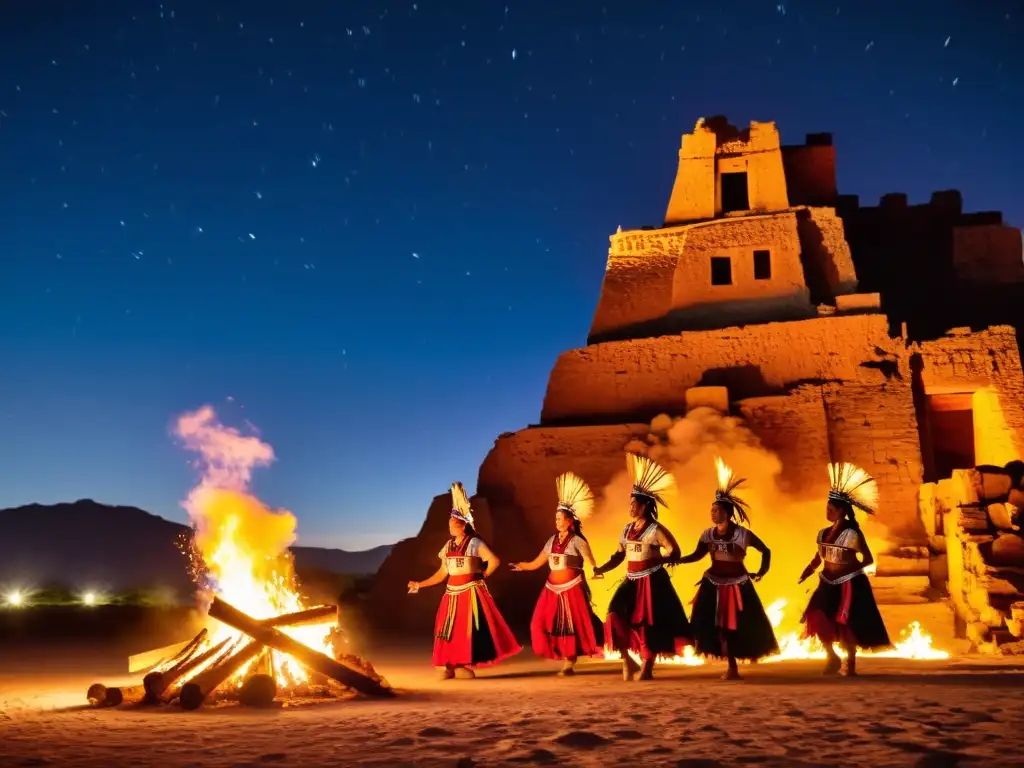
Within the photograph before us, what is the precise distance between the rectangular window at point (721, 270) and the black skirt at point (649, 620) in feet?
43.8

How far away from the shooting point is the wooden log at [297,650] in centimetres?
773

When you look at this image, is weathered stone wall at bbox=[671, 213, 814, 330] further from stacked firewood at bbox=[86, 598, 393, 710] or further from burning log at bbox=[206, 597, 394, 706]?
burning log at bbox=[206, 597, 394, 706]

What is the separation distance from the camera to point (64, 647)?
15234mm

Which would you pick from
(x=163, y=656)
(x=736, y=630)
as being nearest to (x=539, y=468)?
(x=736, y=630)

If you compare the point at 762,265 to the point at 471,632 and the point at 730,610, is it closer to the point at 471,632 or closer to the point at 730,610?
the point at 730,610

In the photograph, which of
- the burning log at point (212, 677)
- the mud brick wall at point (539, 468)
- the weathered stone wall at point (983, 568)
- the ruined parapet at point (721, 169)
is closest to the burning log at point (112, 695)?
the burning log at point (212, 677)

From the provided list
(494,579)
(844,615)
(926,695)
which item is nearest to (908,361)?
(494,579)

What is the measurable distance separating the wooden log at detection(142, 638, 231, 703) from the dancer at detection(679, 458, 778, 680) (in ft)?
14.0

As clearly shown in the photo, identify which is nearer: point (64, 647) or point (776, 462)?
point (64, 647)

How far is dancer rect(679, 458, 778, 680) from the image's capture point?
841 cm

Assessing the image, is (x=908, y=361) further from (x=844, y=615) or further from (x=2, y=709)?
(x=2, y=709)

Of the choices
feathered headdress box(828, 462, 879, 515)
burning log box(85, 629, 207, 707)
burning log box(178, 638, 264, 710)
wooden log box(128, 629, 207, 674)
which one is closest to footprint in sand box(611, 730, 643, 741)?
burning log box(178, 638, 264, 710)

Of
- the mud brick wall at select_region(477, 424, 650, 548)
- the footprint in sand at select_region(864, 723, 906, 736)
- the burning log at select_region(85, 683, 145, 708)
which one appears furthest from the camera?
the mud brick wall at select_region(477, 424, 650, 548)

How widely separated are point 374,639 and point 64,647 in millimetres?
4967
